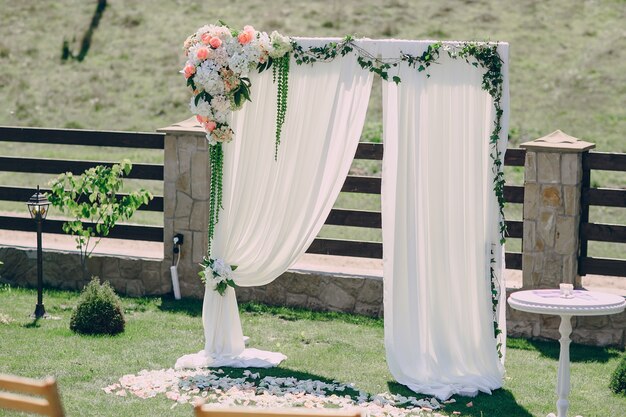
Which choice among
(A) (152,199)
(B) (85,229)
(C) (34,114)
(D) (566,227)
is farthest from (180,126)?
(C) (34,114)

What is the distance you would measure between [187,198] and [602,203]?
393 cm

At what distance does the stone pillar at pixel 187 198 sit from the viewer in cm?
972

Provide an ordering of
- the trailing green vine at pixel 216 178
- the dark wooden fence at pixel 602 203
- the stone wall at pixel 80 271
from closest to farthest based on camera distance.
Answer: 1. the trailing green vine at pixel 216 178
2. the dark wooden fence at pixel 602 203
3. the stone wall at pixel 80 271

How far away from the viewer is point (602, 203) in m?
8.76

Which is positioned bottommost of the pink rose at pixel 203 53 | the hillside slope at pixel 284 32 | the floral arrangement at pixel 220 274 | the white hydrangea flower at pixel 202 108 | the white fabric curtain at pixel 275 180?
the floral arrangement at pixel 220 274

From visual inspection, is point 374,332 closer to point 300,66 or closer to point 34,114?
point 300,66

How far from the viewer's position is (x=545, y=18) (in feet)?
69.6

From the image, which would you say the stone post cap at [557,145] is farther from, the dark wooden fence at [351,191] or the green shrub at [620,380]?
the green shrub at [620,380]

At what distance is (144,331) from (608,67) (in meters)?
13.1

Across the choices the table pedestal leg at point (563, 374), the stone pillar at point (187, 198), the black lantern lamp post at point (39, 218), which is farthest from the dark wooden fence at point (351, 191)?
the table pedestal leg at point (563, 374)

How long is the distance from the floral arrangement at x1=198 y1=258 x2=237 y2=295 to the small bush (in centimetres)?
111

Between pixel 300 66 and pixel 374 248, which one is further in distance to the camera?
pixel 374 248

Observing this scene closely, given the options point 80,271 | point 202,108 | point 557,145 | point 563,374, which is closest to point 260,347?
point 202,108

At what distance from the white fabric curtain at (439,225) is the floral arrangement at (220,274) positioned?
51.3 inches
